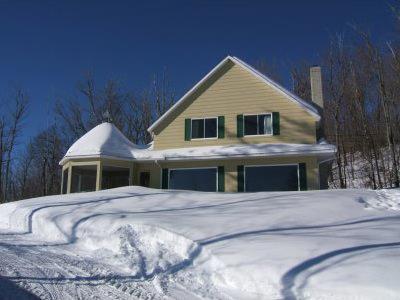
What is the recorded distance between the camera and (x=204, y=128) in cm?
1841

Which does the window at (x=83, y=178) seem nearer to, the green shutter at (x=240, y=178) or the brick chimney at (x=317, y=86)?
the green shutter at (x=240, y=178)

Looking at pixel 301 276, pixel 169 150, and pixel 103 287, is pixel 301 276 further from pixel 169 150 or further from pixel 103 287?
pixel 169 150

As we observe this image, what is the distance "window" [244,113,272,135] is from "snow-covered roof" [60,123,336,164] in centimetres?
74

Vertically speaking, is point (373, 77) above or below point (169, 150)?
above

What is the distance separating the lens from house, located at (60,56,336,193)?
1658 cm

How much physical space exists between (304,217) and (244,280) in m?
3.46

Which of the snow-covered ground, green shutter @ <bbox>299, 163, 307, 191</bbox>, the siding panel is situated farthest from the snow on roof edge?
the snow-covered ground

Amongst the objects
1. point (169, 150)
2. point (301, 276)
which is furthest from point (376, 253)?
point (169, 150)

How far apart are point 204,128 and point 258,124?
7.72 feet

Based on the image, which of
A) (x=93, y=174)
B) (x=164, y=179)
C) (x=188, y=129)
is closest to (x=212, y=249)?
(x=164, y=179)

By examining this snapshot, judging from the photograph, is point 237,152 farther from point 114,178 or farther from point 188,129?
point 114,178

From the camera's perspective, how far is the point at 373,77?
25984 millimetres

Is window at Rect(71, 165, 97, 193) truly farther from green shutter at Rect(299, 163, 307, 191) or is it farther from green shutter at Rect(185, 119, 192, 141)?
green shutter at Rect(299, 163, 307, 191)

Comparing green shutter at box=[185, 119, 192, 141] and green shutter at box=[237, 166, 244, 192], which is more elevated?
green shutter at box=[185, 119, 192, 141]
